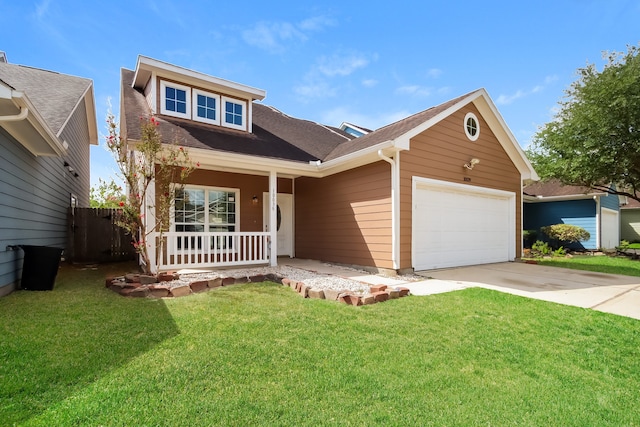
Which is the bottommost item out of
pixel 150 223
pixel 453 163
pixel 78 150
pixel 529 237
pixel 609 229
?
pixel 529 237

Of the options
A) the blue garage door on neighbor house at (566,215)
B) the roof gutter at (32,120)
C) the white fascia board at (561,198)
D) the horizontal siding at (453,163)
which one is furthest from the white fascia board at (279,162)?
the blue garage door on neighbor house at (566,215)

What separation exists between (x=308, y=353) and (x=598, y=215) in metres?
17.8

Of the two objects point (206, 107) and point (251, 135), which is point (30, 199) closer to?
point (206, 107)

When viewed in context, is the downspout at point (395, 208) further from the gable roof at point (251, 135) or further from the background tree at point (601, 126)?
the background tree at point (601, 126)

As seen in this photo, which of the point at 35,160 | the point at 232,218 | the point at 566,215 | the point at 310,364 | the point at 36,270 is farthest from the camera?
the point at 566,215

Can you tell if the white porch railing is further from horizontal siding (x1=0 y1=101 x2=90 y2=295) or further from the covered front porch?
horizontal siding (x1=0 y1=101 x2=90 y2=295)

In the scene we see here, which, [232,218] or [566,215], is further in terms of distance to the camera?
[566,215]

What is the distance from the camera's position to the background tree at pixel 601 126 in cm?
1038

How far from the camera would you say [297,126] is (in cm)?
1202

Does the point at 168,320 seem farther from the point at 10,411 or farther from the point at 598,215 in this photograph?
the point at 598,215

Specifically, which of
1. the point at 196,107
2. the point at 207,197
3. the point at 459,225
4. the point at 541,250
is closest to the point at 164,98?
the point at 196,107

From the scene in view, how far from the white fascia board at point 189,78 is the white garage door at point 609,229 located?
56.1ft

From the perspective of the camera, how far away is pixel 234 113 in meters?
9.59

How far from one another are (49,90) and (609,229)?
2383cm
